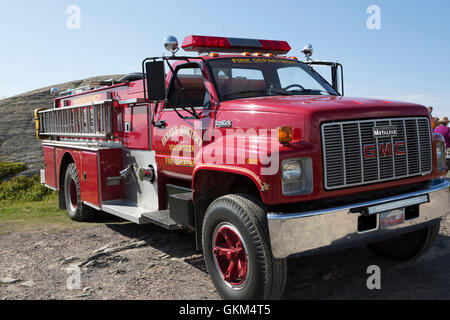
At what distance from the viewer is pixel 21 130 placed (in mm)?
14977

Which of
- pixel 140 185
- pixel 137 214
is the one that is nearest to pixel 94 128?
pixel 140 185

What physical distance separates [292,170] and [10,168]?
10890 millimetres

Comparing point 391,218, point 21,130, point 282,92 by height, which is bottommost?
point 391,218

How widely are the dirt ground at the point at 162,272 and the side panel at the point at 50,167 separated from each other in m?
2.06

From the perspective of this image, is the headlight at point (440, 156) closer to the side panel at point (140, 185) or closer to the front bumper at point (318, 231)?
the front bumper at point (318, 231)

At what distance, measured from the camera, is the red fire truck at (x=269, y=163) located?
3.54m

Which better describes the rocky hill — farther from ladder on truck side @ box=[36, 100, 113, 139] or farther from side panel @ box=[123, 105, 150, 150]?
side panel @ box=[123, 105, 150, 150]

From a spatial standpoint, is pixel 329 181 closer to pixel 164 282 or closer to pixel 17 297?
pixel 164 282

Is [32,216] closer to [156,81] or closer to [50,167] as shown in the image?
[50,167]

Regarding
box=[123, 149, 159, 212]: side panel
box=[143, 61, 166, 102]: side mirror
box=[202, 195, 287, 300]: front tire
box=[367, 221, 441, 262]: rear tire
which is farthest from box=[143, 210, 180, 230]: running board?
box=[367, 221, 441, 262]: rear tire

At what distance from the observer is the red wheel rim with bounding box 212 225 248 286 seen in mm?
3796

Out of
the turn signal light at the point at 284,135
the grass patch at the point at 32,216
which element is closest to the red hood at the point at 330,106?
the turn signal light at the point at 284,135

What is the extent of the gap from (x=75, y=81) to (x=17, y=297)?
16494mm
